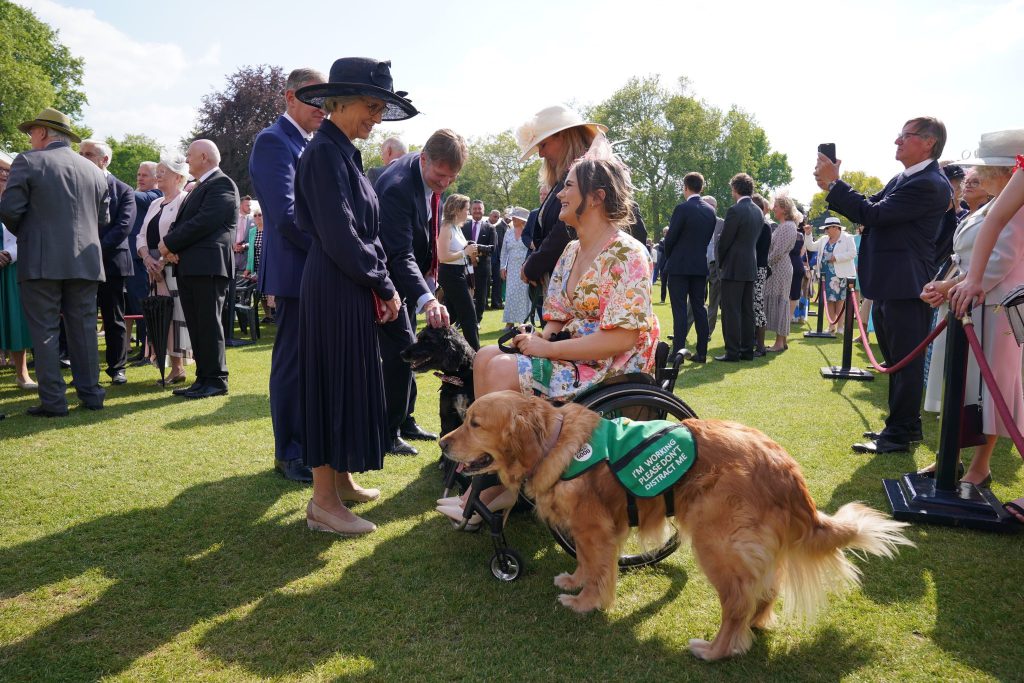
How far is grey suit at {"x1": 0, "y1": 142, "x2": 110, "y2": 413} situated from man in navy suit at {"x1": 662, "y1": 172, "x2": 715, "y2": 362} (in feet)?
22.3

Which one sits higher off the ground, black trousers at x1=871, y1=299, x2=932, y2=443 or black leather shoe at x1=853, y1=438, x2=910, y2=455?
black trousers at x1=871, y1=299, x2=932, y2=443

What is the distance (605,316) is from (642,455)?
782mm

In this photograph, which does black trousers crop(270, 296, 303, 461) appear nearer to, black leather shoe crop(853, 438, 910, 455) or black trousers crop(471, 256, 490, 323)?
black leather shoe crop(853, 438, 910, 455)

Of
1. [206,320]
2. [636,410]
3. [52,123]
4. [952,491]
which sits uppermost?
[52,123]

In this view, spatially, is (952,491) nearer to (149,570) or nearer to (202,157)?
(149,570)

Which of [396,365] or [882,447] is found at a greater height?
[396,365]

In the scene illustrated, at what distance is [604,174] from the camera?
3074 millimetres

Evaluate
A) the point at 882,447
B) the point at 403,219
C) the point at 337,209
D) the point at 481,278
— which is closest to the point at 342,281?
the point at 337,209

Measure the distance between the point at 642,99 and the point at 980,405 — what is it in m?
58.1

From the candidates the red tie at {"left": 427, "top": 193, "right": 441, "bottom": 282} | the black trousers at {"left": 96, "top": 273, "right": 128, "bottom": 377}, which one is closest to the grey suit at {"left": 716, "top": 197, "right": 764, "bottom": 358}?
the red tie at {"left": 427, "top": 193, "right": 441, "bottom": 282}

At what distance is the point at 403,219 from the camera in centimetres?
440

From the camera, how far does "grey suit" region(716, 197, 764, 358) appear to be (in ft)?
29.7

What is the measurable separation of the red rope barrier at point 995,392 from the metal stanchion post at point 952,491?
0.11 m

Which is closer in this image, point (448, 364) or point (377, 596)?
point (377, 596)
